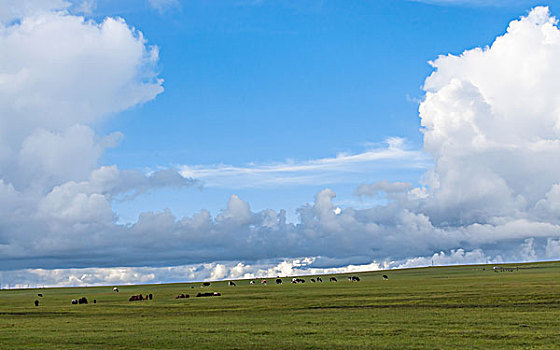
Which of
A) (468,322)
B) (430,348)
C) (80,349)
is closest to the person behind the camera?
(430,348)

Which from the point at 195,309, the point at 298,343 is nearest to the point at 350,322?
the point at 298,343

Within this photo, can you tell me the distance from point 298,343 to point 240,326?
33.5 feet

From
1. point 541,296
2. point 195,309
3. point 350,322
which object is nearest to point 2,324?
point 195,309

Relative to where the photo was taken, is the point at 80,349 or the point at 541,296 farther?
the point at 541,296

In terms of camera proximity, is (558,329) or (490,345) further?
(558,329)

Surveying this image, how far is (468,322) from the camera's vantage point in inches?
1620

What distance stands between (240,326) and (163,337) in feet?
22.5

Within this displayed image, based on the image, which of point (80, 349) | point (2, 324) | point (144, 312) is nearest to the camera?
point (80, 349)

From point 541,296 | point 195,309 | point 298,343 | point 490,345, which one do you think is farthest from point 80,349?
point 541,296

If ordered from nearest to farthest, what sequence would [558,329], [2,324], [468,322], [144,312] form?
[558,329] → [468,322] → [2,324] → [144,312]

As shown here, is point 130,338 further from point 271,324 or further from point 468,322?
point 468,322

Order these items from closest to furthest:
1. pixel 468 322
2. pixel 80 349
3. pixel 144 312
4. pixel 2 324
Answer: pixel 80 349 < pixel 468 322 < pixel 2 324 < pixel 144 312

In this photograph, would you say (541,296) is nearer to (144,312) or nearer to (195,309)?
(195,309)

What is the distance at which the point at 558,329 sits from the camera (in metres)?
36.1
